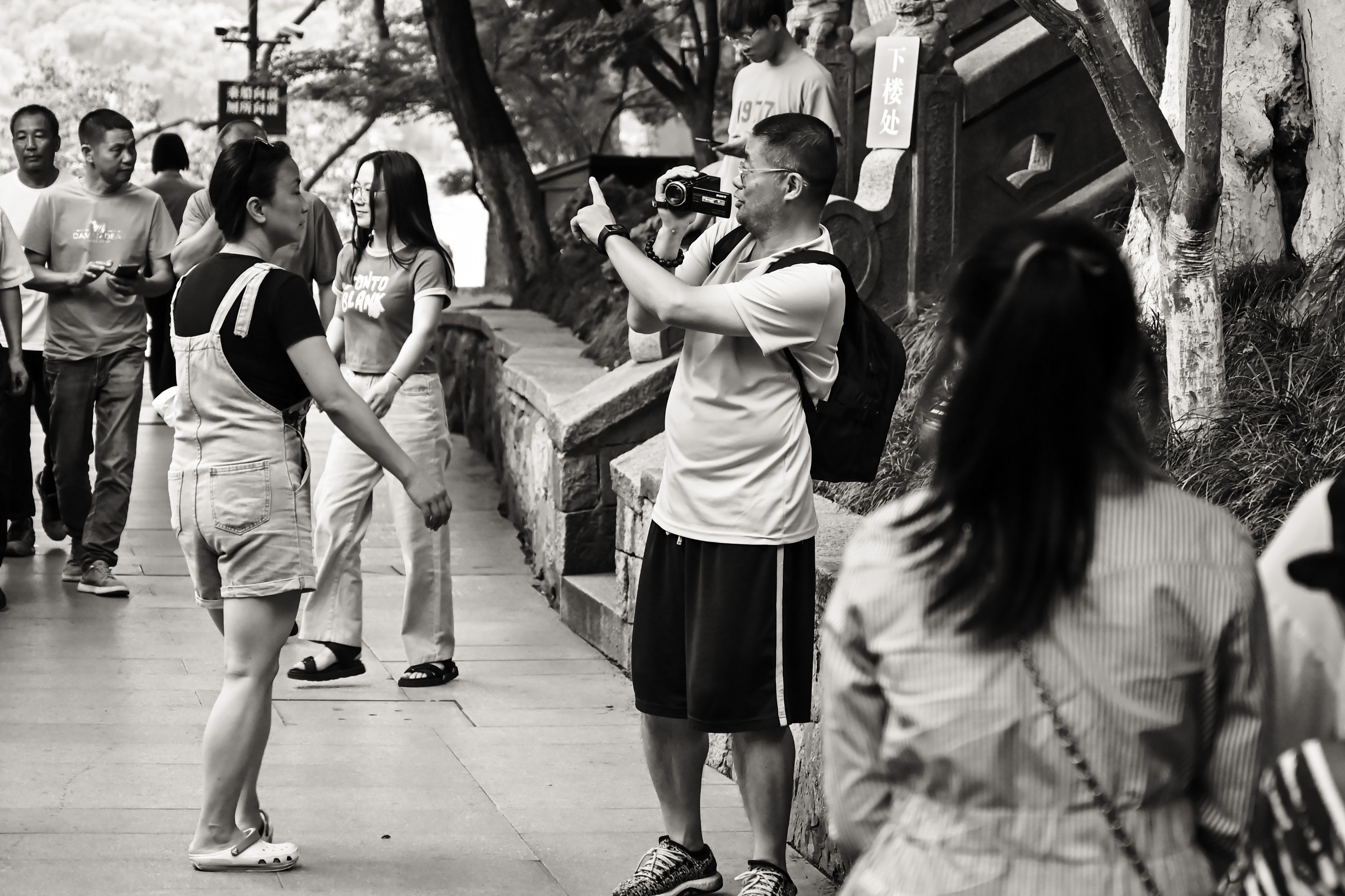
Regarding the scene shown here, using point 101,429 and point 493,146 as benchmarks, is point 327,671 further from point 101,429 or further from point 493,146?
point 493,146

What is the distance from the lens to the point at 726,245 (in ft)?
15.0

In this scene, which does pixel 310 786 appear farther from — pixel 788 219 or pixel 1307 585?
pixel 1307 585

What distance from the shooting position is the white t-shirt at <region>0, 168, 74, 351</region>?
843cm

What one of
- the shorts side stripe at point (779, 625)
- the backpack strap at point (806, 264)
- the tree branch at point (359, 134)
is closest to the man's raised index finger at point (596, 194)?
the backpack strap at point (806, 264)

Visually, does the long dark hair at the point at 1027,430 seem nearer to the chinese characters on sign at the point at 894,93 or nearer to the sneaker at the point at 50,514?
the chinese characters on sign at the point at 894,93

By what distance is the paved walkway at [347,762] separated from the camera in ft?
15.4

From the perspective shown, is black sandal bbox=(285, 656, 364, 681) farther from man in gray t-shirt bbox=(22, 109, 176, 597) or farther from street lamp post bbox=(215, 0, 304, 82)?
street lamp post bbox=(215, 0, 304, 82)

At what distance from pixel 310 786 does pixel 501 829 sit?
0.76m

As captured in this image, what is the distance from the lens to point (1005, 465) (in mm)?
1989

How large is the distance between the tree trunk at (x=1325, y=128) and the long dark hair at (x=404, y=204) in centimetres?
372

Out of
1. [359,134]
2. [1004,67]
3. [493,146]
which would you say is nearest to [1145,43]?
[1004,67]

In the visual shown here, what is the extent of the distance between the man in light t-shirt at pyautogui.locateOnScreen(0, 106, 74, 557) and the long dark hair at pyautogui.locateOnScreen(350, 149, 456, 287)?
250 cm

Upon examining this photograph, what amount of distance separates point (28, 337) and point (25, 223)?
593 mm

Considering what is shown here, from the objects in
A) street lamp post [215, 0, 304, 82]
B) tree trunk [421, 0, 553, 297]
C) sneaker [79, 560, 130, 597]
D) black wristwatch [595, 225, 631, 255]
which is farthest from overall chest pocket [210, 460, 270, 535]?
street lamp post [215, 0, 304, 82]
